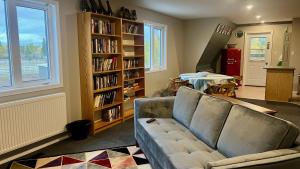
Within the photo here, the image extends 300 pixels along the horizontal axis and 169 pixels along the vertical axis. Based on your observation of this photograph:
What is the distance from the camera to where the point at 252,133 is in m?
1.73

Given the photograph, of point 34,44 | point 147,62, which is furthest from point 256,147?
point 147,62

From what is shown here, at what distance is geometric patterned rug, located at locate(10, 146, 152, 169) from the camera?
8.64ft

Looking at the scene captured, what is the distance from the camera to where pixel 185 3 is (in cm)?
462

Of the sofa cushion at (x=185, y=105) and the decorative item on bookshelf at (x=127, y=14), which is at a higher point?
the decorative item on bookshelf at (x=127, y=14)

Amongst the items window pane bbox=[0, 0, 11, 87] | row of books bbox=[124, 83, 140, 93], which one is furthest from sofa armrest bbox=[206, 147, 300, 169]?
row of books bbox=[124, 83, 140, 93]

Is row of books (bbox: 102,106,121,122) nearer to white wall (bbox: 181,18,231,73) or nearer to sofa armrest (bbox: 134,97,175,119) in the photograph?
sofa armrest (bbox: 134,97,175,119)

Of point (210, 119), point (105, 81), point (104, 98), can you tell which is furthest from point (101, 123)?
point (210, 119)

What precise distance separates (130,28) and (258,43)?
5.93m

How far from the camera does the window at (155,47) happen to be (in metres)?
5.75

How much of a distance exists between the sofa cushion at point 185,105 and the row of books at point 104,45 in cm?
162

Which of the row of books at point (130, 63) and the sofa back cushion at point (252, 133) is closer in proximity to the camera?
the sofa back cushion at point (252, 133)

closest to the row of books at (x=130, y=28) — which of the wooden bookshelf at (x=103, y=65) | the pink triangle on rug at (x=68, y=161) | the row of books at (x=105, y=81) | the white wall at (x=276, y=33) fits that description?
the wooden bookshelf at (x=103, y=65)

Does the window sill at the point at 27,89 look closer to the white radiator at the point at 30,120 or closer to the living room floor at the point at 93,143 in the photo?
the white radiator at the point at 30,120

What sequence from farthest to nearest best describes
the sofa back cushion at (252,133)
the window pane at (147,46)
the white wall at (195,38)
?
the white wall at (195,38)
the window pane at (147,46)
the sofa back cushion at (252,133)
